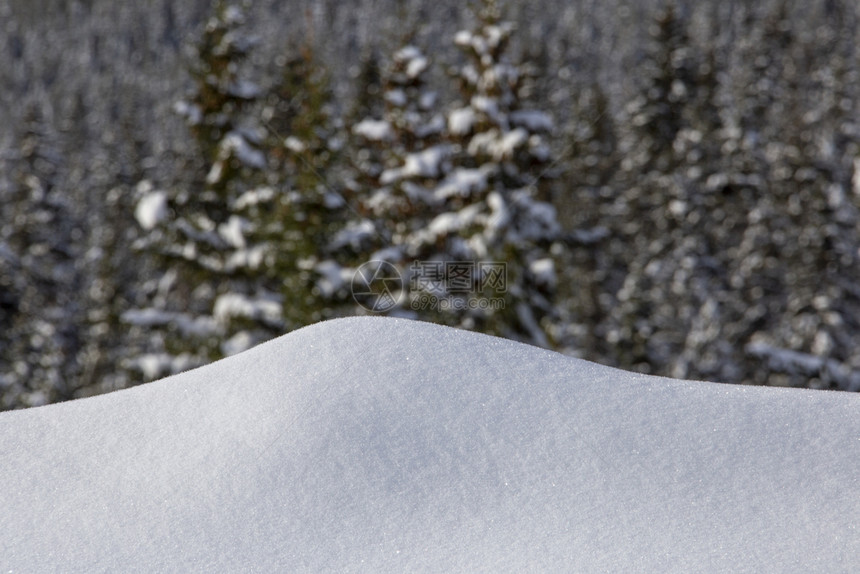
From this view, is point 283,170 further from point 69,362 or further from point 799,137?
point 799,137

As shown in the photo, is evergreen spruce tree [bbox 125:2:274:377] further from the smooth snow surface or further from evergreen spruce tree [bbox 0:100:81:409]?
the smooth snow surface

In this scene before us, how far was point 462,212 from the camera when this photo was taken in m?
15.4

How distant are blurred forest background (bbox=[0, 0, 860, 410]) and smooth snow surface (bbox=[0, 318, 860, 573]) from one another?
34.0ft

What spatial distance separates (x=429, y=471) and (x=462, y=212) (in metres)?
12.2

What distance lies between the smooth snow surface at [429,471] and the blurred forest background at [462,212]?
34.0 ft

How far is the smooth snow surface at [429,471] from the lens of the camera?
3.05 meters

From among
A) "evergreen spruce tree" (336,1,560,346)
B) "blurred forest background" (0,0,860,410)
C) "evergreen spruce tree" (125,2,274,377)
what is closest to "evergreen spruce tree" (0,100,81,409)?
"blurred forest background" (0,0,860,410)

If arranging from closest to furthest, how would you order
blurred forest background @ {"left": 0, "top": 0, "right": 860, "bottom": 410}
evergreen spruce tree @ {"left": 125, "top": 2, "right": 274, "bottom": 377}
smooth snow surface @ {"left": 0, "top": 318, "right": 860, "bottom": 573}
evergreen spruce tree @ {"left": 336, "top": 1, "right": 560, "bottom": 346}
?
smooth snow surface @ {"left": 0, "top": 318, "right": 860, "bottom": 573}, evergreen spruce tree @ {"left": 336, "top": 1, "right": 560, "bottom": 346}, evergreen spruce tree @ {"left": 125, "top": 2, "right": 274, "bottom": 377}, blurred forest background @ {"left": 0, "top": 0, "right": 860, "bottom": 410}

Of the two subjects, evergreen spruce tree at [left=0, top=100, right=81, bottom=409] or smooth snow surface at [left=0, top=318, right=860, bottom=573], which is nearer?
smooth snow surface at [left=0, top=318, right=860, bottom=573]

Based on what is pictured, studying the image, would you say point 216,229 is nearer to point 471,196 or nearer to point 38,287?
point 471,196

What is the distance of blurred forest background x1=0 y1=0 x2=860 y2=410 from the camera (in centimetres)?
1555

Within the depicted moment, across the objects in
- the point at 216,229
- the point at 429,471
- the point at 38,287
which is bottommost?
the point at 38,287

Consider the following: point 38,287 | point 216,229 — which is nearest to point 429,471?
point 216,229

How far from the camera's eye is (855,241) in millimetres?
21812
